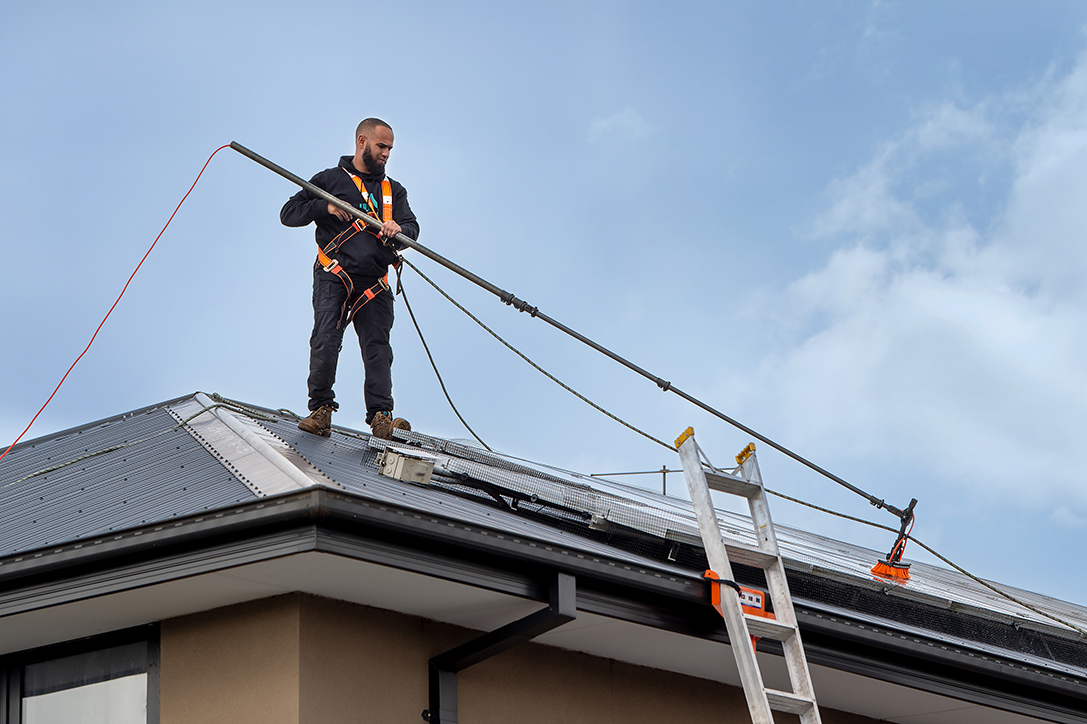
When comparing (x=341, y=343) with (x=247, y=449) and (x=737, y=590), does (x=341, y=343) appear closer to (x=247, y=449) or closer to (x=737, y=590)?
(x=247, y=449)

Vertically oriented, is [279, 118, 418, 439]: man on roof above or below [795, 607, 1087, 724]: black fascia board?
above

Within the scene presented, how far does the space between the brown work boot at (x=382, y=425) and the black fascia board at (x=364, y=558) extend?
3010mm

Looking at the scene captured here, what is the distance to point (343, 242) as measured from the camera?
867 cm

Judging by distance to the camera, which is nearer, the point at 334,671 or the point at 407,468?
the point at 334,671

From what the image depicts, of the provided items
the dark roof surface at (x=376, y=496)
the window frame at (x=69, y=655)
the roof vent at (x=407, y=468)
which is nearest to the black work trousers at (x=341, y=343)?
the dark roof surface at (x=376, y=496)

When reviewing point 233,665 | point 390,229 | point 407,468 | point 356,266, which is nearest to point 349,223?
point 356,266

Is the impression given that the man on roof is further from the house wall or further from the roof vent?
the house wall

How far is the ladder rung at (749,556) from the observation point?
6758 millimetres

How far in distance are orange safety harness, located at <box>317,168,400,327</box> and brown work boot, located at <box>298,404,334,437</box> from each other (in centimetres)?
64

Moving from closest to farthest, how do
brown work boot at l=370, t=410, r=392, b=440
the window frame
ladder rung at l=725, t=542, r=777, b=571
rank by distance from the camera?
the window frame < ladder rung at l=725, t=542, r=777, b=571 < brown work boot at l=370, t=410, r=392, b=440

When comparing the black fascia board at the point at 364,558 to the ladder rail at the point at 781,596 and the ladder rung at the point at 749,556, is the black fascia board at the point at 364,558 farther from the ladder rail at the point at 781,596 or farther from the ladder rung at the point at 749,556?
the ladder rung at the point at 749,556

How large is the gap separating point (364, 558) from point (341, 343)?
3.36m

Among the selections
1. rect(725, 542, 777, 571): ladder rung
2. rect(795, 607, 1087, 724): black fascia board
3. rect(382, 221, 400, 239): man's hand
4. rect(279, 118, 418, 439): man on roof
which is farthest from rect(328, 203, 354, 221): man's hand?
rect(795, 607, 1087, 724): black fascia board

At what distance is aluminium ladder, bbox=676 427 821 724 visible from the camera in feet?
20.2
